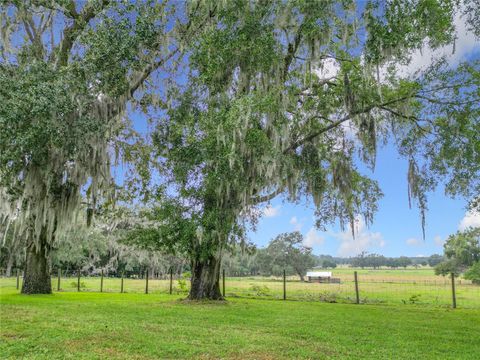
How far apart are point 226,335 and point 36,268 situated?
12.6m

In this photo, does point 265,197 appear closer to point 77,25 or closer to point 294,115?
point 294,115

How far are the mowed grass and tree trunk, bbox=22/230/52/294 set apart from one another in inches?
245

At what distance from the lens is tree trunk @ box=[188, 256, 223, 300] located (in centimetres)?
1518

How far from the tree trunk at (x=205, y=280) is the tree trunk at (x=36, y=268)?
6.59 metres

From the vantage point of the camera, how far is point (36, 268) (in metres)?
17.4

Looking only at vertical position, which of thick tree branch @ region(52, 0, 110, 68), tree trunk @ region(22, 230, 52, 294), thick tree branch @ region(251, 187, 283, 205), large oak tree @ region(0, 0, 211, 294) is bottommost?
tree trunk @ region(22, 230, 52, 294)

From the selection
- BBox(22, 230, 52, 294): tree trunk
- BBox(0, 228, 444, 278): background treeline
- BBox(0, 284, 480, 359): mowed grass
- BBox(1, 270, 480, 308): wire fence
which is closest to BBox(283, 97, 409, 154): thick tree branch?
BBox(0, 228, 444, 278): background treeline

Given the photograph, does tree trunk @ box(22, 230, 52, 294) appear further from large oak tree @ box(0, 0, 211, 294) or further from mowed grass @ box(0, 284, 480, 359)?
mowed grass @ box(0, 284, 480, 359)

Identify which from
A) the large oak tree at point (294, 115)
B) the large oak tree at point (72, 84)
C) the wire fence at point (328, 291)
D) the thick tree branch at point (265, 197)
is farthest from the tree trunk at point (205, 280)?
the large oak tree at point (72, 84)

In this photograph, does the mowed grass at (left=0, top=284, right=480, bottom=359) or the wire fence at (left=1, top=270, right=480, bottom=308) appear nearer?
the mowed grass at (left=0, top=284, right=480, bottom=359)

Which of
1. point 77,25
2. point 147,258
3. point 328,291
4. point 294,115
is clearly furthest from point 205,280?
point 147,258

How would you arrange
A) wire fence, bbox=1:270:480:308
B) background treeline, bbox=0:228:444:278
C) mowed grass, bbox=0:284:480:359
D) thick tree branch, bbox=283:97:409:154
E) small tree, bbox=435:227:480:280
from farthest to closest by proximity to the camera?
small tree, bbox=435:227:480:280 → background treeline, bbox=0:228:444:278 → wire fence, bbox=1:270:480:308 → thick tree branch, bbox=283:97:409:154 → mowed grass, bbox=0:284:480:359

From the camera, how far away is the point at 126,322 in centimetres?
924

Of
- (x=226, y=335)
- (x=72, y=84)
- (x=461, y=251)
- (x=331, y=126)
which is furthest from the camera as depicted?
(x=461, y=251)
